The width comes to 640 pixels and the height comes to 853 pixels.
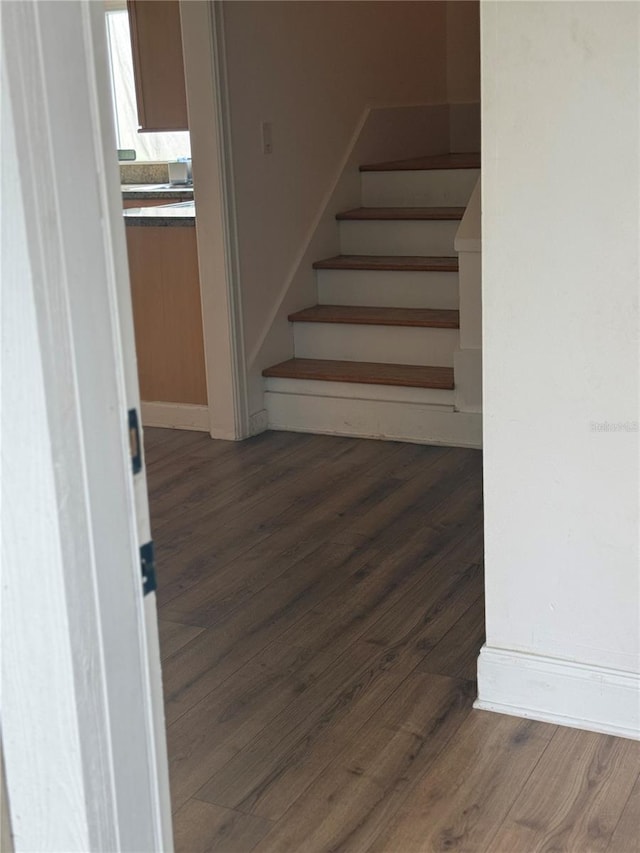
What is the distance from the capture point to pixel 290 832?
6.48 feet

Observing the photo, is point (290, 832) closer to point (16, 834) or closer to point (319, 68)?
point (16, 834)

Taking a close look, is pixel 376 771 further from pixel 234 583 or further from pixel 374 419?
pixel 374 419

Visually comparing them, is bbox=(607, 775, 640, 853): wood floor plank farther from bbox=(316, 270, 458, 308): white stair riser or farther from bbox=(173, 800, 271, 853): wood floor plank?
bbox=(316, 270, 458, 308): white stair riser

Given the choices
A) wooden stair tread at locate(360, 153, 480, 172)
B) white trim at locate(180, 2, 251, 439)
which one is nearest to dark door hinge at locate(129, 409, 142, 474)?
white trim at locate(180, 2, 251, 439)

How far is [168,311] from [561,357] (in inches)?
111

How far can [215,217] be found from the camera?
14.1 feet

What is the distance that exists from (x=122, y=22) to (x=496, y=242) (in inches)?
214

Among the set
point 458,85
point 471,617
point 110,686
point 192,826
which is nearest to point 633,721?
point 471,617

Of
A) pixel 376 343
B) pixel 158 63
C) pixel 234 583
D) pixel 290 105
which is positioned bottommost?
pixel 234 583

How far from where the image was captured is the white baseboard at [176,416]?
472 cm

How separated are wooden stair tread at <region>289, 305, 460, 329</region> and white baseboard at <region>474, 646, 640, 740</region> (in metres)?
2.20

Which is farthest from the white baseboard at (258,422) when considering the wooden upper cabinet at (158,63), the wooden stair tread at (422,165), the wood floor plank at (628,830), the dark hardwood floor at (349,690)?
the wood floor plank at (628,830)

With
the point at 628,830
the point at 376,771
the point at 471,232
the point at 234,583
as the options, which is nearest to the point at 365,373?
the point at 471,232

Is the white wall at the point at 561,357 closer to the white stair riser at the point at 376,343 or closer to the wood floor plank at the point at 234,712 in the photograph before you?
the wood floor plank at the point at 234,712
